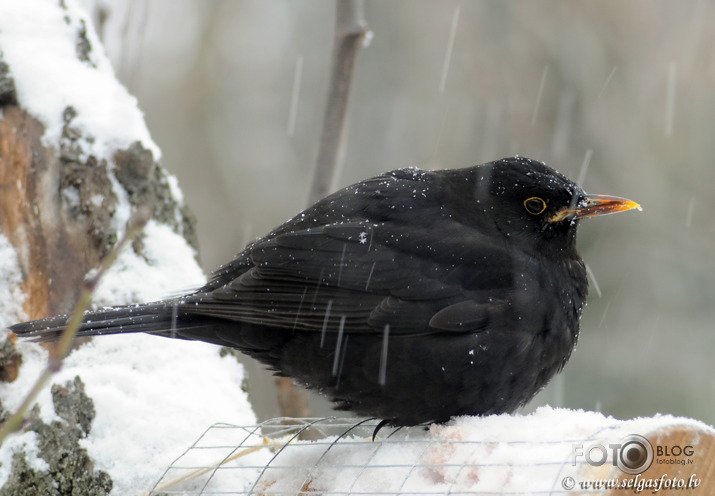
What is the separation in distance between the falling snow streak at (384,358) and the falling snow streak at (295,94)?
894 cm

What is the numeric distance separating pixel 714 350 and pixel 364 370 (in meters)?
5.91

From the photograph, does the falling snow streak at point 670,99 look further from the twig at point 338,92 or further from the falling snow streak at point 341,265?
the falling snow streak at point 341,265

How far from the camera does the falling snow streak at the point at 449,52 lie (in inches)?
356

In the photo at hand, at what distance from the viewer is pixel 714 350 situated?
308 inches

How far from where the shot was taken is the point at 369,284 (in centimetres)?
327

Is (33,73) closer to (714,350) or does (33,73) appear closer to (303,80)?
(714,350)

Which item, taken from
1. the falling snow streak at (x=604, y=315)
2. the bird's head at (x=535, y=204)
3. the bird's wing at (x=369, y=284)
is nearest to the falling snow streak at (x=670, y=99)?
the falling snow streak at (x=604, y=315)

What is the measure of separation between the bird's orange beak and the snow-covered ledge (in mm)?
1761

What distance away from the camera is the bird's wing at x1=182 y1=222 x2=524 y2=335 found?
3182 mm

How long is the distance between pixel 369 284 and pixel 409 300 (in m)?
0.18

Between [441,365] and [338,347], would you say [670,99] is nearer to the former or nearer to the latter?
[441,365]

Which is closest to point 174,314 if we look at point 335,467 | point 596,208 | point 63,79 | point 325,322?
point 325,322

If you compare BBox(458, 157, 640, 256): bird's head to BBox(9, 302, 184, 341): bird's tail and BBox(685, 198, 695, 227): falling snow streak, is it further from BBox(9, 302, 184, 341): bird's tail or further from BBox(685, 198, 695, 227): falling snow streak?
BBox(685, 198, 695, 227): falling snow streak

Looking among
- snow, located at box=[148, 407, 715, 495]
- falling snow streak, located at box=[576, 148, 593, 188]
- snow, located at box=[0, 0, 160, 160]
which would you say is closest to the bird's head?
snow, located at box=[148, 407, 715, 495]
